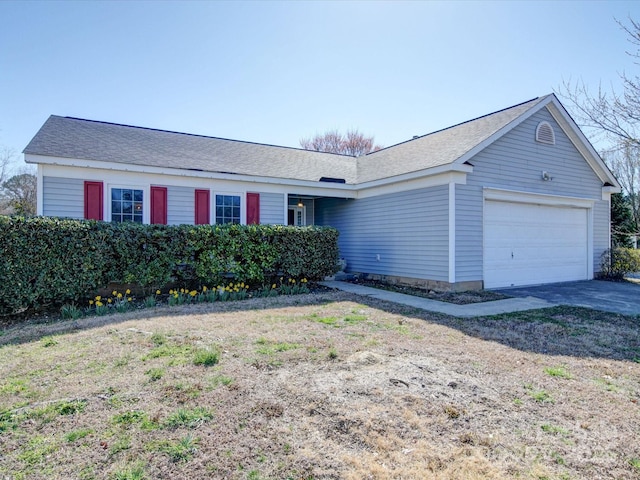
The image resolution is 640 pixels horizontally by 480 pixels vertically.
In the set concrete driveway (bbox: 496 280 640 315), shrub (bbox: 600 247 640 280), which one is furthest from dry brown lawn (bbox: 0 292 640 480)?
shrub (bbox: 600 247 640 280)

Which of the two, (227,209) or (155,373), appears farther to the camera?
(227,209)

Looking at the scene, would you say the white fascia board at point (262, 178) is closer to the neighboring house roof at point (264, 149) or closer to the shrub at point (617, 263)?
the neighboring house roof at point (264, 149)

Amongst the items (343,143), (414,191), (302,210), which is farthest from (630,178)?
(343,143)

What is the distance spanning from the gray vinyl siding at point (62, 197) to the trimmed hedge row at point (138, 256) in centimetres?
181

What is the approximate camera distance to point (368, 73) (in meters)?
14.2

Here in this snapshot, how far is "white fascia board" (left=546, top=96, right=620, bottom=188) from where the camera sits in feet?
37.9

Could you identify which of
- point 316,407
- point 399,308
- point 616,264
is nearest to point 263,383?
point 316,407

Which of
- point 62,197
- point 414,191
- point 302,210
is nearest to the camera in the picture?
point 62,197

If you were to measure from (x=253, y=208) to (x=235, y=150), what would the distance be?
3.07 m

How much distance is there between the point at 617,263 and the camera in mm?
13047

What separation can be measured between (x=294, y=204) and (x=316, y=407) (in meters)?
11.8

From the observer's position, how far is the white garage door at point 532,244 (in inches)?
422

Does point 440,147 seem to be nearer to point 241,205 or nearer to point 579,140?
point 579,140

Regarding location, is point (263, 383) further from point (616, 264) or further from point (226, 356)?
point (616, 264)
